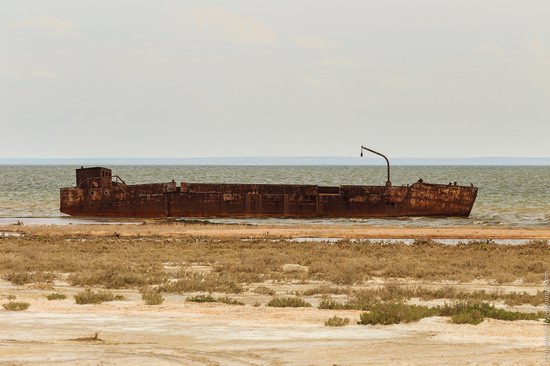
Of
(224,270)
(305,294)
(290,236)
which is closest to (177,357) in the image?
(305,294)

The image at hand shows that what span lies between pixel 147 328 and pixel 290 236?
24364mm

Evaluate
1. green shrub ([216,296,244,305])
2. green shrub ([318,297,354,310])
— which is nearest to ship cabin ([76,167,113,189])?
green shrub ([216,296,244,305])

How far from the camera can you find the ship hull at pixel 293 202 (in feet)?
184

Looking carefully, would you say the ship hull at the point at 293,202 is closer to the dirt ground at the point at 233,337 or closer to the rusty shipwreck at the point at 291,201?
the rusty shipwreck at the point at 291,201

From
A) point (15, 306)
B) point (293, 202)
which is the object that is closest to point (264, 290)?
point (15, 306)

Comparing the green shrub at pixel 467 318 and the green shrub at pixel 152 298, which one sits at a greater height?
the green shrub at pixel 467 318

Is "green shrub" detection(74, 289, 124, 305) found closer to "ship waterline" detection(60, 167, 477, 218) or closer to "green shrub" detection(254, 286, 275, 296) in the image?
"green shrub" detection(254, 286, 275, 296)

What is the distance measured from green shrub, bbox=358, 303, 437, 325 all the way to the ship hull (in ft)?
133

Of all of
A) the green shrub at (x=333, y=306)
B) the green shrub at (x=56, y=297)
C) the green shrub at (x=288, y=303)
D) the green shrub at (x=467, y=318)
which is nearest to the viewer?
the green shrub at (x=467, y=318)

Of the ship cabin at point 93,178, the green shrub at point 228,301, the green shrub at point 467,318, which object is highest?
the ship cabin at point 93,178

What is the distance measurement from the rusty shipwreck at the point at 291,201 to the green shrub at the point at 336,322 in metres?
41.2

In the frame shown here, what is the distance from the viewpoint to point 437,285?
68.6 ft

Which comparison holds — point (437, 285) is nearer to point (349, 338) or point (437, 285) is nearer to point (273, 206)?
point (349, 338)

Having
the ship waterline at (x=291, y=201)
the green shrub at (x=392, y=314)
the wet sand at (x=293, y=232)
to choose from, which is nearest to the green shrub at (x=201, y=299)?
the green shrub at (x=392, y=314)
